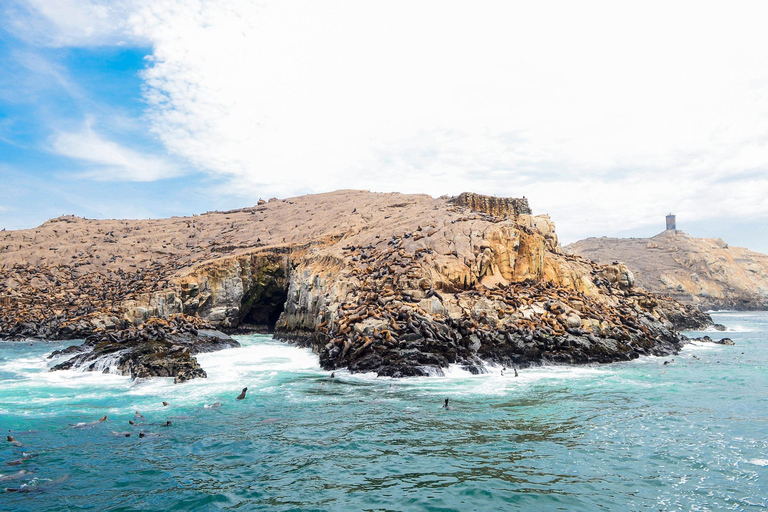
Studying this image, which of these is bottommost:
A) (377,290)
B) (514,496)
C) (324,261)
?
(514,496)

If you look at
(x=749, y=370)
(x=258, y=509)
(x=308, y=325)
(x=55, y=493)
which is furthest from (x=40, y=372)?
(x=749, y=370)

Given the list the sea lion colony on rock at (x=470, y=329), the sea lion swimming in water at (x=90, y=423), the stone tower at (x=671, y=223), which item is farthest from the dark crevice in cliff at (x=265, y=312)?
the stone tower at (x=671, y=223)

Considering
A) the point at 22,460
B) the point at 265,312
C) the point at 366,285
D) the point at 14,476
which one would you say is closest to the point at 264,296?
the point at 265,312

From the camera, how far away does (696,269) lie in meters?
87.5

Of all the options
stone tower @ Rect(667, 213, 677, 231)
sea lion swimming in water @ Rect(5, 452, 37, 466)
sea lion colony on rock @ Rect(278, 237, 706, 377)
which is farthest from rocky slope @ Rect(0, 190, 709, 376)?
stone tower @ Rect(667, 213, 677, 231)

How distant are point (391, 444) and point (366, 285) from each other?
14.8 meters

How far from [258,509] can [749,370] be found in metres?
20.6

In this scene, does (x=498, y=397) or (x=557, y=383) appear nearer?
(x=498, y=397)

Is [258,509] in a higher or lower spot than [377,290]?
lower

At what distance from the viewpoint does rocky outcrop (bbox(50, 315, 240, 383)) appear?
18750 mm

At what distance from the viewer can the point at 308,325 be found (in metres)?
29.1

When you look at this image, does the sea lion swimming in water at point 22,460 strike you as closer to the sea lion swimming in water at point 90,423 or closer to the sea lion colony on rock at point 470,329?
the sea lion swimming in water at point 90,423

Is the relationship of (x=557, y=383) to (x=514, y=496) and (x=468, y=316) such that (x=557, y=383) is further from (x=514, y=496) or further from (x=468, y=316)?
(x=514, y=496)

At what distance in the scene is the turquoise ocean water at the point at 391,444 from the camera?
25.7 ft
